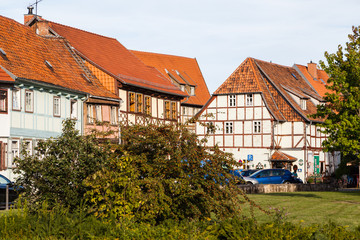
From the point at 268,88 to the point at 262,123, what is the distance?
4.38m

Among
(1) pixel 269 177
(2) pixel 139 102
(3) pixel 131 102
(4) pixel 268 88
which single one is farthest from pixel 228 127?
(3) pixel 131 102

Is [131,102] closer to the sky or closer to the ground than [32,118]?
closer to the sky

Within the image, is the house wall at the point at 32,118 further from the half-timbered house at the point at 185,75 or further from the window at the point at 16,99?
the half-timbered house at the point at 185,75

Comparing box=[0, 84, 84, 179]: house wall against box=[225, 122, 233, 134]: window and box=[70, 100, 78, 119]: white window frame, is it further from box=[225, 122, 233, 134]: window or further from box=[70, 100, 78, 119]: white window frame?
box=[225, 122, 233, 134]: window

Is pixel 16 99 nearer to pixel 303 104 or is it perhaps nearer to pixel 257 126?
pixel 257 126

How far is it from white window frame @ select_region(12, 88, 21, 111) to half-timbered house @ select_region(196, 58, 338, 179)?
30.2 m

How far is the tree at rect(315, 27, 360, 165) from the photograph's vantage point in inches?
1219

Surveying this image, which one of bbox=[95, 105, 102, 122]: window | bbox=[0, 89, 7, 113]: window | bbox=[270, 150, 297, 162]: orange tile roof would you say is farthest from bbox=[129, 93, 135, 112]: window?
bbox=[270, 150, 297, 162]: orange tile roof

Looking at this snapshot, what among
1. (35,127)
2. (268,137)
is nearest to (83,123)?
(35,127)

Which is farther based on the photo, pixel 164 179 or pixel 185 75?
pixel 185 75

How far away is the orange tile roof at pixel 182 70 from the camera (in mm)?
75500

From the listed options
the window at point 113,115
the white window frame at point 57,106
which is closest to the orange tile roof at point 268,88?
the window at point 113,115

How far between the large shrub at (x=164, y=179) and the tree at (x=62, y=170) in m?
0.45

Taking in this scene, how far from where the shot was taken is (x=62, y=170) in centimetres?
1337
